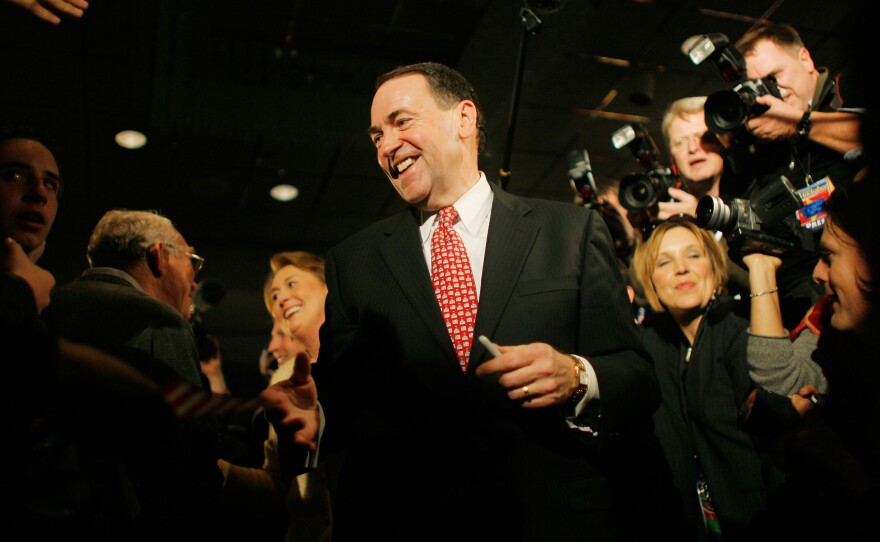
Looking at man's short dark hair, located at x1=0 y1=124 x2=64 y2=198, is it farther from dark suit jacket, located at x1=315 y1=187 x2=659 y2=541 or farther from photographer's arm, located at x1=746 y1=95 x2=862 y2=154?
photographer's arm, located at x1=746 y1=95 x2=862 y2=154

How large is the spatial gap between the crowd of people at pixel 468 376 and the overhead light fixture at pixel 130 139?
299 centimetres

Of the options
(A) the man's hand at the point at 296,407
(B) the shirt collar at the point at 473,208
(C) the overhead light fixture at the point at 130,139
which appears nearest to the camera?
(A) the man's hand at the point at 296,407

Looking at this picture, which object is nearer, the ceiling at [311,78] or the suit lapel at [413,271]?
the suit lapel at [413,271]

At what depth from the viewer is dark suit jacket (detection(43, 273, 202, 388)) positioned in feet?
3.82

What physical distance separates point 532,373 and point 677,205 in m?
1.58

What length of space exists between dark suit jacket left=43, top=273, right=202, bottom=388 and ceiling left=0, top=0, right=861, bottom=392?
148 centimetres

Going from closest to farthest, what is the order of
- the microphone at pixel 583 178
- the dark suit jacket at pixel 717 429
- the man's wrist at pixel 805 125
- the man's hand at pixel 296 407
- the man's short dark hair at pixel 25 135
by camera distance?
the man's hand at pixel 296 407 < the man's short dark hair at pixel 25 135 < the dark suit jacket at pixel 717 429 < the man's wrist at pixel 805 125 < the microphone at pixel 583 178

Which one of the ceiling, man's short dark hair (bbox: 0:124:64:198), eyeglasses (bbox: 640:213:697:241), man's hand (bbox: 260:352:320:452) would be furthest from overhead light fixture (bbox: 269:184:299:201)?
man's hand (bbox: 260:352:320:452)

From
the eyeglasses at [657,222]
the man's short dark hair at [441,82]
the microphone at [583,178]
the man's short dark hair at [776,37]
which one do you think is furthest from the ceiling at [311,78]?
the man's short dark hair at [441,82]

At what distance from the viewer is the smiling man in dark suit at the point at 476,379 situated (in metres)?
1.13

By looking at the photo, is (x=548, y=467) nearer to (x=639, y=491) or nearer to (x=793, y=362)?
(x=639, y=491)

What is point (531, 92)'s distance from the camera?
4246 mm

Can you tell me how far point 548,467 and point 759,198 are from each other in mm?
1148

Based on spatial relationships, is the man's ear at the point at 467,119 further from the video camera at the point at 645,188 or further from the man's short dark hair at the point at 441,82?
the video camera at the point at 645,188
